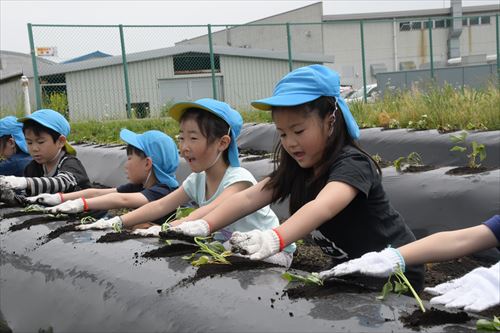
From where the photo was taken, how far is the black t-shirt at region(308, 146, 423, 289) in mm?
2131

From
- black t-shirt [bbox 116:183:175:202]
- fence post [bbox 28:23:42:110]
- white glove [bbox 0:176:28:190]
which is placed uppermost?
fence post [bbox 28:23:42:110]

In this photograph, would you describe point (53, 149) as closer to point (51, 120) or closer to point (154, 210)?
point (51, 120)

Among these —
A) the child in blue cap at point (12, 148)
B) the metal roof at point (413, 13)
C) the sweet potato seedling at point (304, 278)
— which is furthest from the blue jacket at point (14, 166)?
the metal roof at point (413, 13)

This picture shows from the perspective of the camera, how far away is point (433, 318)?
1264 mm

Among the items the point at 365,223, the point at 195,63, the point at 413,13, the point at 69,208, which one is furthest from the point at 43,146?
the point at 413,13

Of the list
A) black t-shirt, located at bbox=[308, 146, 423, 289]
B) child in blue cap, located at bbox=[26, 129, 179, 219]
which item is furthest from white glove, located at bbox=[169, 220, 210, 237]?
child in blue cap, located at bbox=[26, 129, 179, 219]

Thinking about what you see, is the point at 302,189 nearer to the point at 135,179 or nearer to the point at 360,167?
the point at 360,167

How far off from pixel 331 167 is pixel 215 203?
2.47 ft

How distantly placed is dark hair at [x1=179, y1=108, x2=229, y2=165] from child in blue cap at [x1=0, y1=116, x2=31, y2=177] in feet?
8.47

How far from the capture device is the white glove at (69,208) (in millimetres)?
3055

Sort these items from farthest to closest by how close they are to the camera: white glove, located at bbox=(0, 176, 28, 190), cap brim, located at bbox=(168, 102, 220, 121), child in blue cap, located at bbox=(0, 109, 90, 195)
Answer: child in blue cap, located at bbox=(0, 109, 90, 195), white glove, located at bbox=(0, 176, 28, 190), cap brim, located at bbox=(168, 102, 220, 121)

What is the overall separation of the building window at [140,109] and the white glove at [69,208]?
983cm

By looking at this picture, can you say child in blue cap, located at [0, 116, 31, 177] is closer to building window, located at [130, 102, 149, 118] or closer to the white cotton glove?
the white cotton glove

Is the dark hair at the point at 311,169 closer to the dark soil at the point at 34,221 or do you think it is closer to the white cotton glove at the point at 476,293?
the white cotton glove at the point at 476,293
